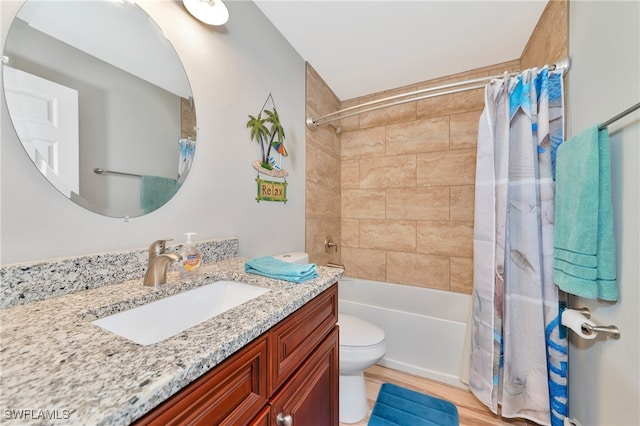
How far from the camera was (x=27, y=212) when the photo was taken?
662 millimetres

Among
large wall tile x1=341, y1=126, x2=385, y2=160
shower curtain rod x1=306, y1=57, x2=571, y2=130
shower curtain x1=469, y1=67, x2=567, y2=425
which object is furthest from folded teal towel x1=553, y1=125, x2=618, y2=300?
large wall tile x1=341, y1=126, x2=385, y2=160

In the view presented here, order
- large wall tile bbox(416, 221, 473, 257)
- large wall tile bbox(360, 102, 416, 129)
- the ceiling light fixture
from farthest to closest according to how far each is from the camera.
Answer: large wall tile bbox(360, 102, 416, 129)
large wall tile bbox(416, 221, 473, 257)
the ceiling light fixture

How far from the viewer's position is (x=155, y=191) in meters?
0.94

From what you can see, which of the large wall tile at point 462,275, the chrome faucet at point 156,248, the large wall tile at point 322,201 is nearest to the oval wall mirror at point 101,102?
the chrome faucet at point 156,248

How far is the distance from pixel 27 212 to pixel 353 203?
2232mm

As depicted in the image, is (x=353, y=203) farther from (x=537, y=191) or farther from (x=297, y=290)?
(x=297, y=290)

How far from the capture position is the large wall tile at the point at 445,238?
2.07m

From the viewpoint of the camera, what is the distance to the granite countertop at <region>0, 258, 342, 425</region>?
0.32 meters

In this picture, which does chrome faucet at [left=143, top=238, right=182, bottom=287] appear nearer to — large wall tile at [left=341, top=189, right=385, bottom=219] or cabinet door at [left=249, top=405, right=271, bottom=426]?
cabinet door at [left=249, top=405, right=271, bottom=426]

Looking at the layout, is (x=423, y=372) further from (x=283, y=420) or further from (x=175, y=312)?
(x=175, y=312)

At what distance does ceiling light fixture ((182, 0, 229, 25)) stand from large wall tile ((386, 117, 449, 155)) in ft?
5.58

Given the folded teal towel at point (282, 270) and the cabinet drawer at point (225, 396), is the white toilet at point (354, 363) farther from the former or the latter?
the cabinet drawer at point (225, 396)

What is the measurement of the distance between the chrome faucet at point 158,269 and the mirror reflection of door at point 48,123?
1.03ft

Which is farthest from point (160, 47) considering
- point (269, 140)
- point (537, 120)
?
point (537, 120)
